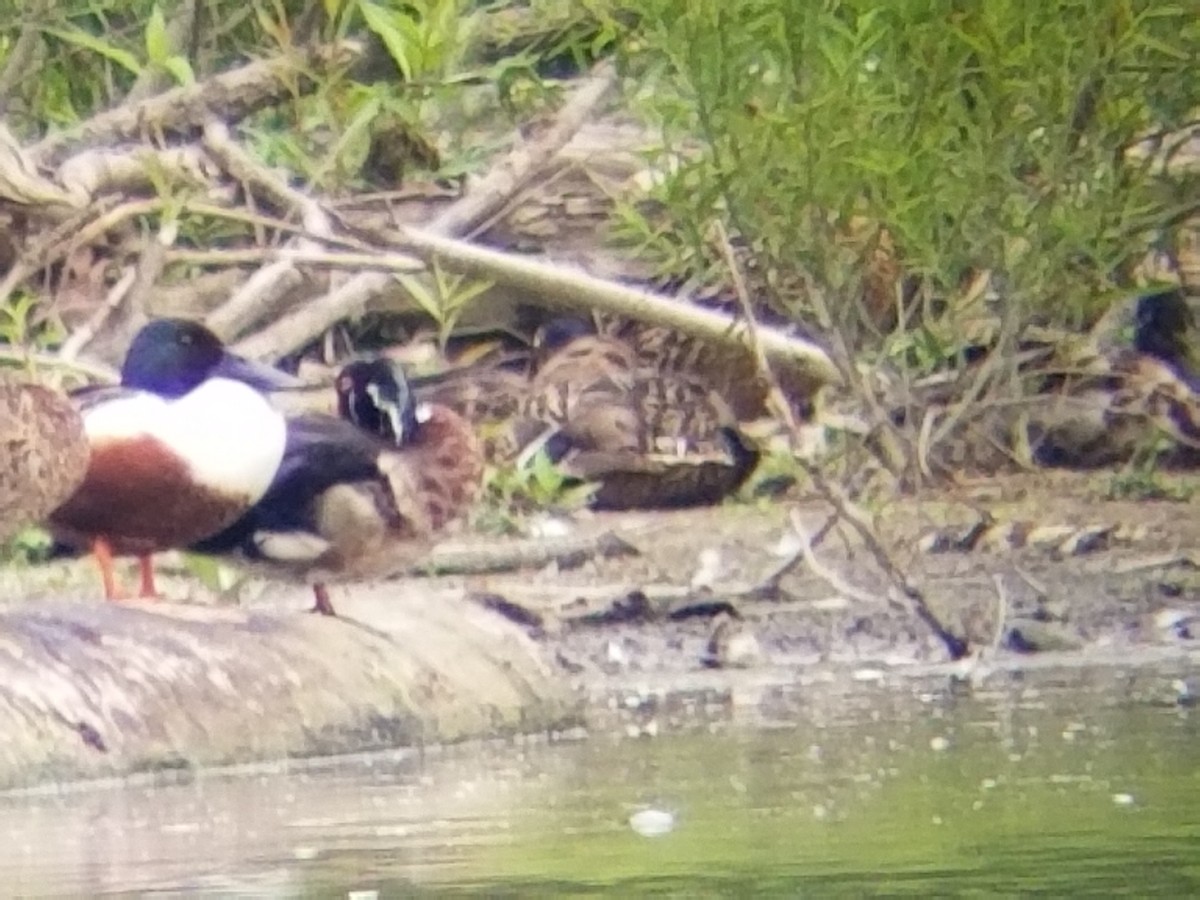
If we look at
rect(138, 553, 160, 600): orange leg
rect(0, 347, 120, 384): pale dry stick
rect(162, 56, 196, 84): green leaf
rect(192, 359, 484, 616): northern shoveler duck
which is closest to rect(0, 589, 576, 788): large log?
rect(192, 359, 484, 616): northern shoveler duck

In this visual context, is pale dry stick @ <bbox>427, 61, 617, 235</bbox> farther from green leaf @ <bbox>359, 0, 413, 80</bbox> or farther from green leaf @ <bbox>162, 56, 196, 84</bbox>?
green leaf @ <bbox>162, 56, 196, 84</bbox>

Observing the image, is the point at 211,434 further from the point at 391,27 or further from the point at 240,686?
the point at 391,27

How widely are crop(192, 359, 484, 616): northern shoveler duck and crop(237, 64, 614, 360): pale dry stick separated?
3.52 ft

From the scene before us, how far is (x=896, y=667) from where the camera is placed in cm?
370

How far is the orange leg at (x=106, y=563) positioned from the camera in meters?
3.50

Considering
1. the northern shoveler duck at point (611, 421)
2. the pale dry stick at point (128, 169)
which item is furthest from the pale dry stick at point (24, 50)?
the northern shoveler duck at point (611, 421)

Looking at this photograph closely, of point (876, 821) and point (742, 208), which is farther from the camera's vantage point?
point (742, 208)

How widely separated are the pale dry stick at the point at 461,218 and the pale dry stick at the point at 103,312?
22cm

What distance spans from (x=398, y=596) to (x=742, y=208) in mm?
849

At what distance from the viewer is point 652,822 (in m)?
2.38

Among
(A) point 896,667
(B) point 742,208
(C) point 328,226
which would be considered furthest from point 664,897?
A: (C) point 328,226

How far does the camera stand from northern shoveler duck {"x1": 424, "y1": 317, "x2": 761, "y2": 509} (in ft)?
14.7

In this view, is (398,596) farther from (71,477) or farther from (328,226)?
(328,226)

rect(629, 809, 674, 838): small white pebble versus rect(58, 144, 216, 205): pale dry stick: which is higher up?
rect(58, 144, 216, 205): pale dry stick
